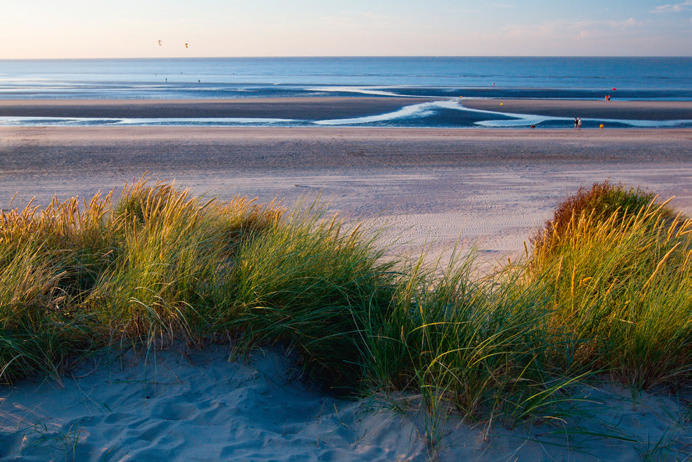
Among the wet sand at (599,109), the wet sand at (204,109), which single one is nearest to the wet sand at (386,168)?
the wet sand at (204,109)

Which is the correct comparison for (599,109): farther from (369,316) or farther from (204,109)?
(369,316)

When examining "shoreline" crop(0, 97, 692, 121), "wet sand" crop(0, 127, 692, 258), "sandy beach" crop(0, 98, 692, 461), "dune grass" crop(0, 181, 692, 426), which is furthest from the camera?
"shoreline" crop(0, 97, 692, 121)

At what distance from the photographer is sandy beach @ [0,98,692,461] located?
8.41 ft

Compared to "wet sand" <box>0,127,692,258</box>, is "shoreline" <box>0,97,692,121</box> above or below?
above

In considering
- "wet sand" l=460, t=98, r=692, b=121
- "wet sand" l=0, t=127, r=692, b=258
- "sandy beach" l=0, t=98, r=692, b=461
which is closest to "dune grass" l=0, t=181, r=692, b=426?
"sandy beach" l=0, t=98, r=692, b=461

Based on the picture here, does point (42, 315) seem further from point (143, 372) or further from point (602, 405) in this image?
point (602, 405)

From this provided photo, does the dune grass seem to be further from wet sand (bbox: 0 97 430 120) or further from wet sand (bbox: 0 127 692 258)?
wet sand (bbox: 0 97 430 120)

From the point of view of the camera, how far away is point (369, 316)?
9.64 ft

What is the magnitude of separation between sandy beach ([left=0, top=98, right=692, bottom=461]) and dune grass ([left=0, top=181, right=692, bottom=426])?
16 cm

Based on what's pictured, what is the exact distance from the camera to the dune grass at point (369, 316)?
9.29ft

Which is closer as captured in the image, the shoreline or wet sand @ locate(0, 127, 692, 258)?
wet sand @ locate(0, 127, 692, 258)

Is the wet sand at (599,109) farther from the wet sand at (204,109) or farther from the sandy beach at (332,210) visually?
the sandy beach at (332,210)

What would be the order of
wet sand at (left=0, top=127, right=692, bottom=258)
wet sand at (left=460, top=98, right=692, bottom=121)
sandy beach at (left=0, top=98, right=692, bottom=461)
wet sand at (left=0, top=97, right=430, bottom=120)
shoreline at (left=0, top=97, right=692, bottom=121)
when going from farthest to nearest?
wet sand at (left=460, top=98, right=692, bottom=121) → shoreline at (left=0, top=97, right=692, bottom=121) → wet sand at (left=0, top=97, right=430, bottom=120) → wet sand at (left=0, top=127, right=692, bottom=258) → sandy beach at (left=0, top=98, right=692, bottom=461)

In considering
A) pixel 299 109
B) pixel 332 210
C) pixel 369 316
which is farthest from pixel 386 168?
pixel 299 109
